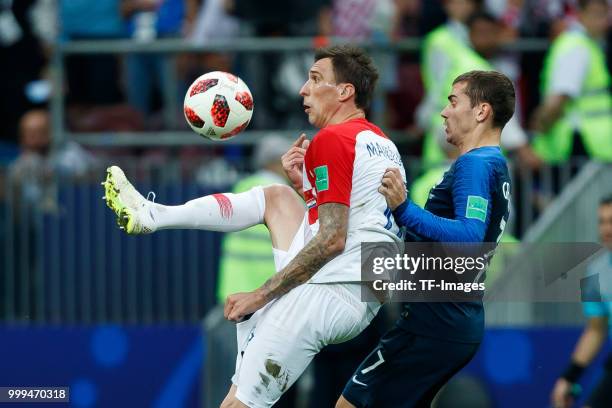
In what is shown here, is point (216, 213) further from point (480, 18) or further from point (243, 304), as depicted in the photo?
point (480, 18)

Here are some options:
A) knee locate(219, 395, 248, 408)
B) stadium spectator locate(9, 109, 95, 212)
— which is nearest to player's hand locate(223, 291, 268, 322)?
knee locate(219, 395, 248, 408)

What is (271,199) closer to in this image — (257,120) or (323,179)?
(323,179)

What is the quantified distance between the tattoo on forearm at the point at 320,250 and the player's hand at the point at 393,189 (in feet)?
0.75

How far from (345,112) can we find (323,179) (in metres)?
0.54

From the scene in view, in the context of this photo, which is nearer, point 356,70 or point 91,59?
point 356,70

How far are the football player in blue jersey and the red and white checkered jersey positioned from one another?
0.15 metres

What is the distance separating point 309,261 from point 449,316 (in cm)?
86

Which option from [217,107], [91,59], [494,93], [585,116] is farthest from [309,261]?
A: [91,59]

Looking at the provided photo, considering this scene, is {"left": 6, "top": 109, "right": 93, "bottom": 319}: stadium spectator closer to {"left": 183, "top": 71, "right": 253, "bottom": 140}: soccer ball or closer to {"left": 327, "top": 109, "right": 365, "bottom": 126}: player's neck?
{"left": 183, "top": 71, "right": 253, "bottom": 140}: soccer ball

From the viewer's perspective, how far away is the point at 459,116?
8031mm

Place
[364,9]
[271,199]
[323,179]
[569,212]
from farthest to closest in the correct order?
[364,9]
[569,212]
[271,199]
[323,179]

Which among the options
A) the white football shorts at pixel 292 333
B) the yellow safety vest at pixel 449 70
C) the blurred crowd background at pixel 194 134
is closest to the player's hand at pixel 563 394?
the blurred crowd background at pixel 194 134

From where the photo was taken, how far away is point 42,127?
12891 millimetres

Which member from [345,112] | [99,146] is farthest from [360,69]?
[99,146]
